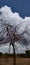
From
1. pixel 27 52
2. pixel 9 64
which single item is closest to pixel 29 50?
pixel 27 52

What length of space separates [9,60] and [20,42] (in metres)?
1.27

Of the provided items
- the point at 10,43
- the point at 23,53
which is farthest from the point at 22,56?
the point at 10,43

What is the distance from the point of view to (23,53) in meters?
16.9

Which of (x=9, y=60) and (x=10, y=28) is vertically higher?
(x=10, y=28)

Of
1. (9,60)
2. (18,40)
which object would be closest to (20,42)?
(18,40)

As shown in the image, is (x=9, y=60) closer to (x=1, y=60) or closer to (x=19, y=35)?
(x=1, y=60)

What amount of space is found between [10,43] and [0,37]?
0.58m

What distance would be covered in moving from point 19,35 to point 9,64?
65.1 inches

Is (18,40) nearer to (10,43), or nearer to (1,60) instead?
(10,43)

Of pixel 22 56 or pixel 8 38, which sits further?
pixel 22 56

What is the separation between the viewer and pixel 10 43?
53.0 feet

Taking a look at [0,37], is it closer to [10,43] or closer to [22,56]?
[10,43]

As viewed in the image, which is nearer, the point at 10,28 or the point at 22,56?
the point at 10,28

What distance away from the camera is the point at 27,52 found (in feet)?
55.9
